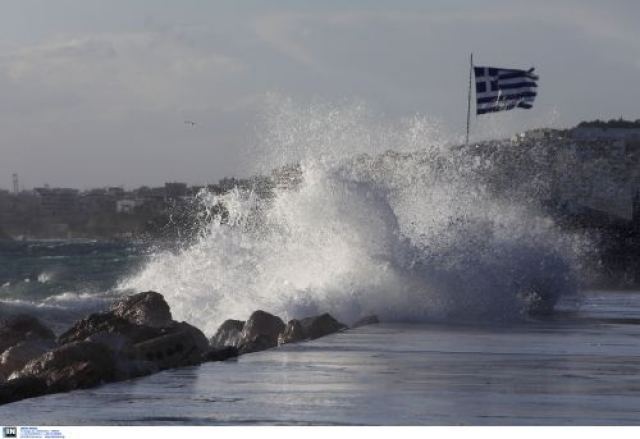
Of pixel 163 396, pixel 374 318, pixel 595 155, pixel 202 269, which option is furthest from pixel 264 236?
pixel 595 155

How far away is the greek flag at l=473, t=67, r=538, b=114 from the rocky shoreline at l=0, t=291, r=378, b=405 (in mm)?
19570

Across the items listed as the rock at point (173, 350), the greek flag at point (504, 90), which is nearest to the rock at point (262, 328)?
the rock at point (173, 350)

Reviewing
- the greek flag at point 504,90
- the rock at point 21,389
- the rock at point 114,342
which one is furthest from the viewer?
the greek flag at point 504,90

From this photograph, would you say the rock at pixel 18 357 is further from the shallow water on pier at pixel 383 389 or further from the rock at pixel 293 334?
the rock at pixel 293 334

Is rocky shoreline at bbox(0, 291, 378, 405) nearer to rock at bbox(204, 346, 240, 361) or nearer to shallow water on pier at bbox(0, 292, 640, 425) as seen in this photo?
rock at bbox(204, 346, 240, 361)

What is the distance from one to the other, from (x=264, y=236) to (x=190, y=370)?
12092mm

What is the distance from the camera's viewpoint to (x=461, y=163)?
22188 millimetres

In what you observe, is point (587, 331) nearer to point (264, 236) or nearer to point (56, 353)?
point (56, 353)

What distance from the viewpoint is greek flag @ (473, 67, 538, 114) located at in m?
32.3

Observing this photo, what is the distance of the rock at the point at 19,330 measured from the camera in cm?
1290

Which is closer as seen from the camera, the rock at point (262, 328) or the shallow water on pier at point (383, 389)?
the shallow water on pier at point (383, 389)

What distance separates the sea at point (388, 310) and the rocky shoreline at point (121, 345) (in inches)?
12.5

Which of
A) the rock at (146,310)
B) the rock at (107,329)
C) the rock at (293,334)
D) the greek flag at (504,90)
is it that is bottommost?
the rock at (293,334)

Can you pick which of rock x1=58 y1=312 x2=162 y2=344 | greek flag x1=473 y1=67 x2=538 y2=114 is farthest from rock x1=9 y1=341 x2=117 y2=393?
greek flag x1=473 y1=67 x2=538 y2=114
